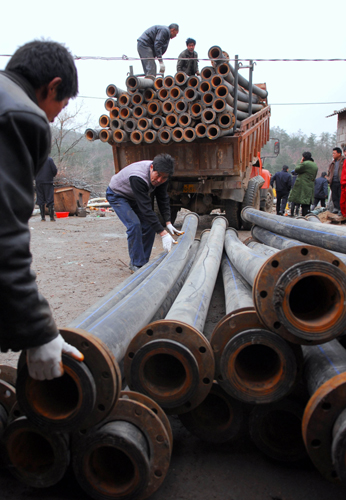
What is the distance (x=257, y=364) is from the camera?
75.4 inches

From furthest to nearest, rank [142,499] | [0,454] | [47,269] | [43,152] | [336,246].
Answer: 1. [47,269]
2. [336,246]
3. [0,454]
4. [142,499]
5. [43,152]

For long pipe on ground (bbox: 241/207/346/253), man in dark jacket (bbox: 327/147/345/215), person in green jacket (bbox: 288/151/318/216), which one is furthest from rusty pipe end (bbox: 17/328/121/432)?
man in dark jacket (bbox: 327/147/345/215)

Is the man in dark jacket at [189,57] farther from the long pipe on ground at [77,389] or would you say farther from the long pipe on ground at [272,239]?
the long pipe on ground at [77,389]

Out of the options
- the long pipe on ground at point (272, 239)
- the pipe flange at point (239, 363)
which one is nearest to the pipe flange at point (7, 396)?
the pipe flange at point (239, 363)

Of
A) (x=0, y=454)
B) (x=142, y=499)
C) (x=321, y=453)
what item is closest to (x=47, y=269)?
(x=0, y=454)

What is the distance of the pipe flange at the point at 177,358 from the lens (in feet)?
5.66

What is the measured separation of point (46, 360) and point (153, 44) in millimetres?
8011

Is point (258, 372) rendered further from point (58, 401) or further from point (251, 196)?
point (251, 196)

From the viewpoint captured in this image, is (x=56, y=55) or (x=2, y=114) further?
(x=56, y=55)

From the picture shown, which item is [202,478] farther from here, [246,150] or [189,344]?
[246,150]

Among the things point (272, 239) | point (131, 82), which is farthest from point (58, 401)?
point (131, 82)

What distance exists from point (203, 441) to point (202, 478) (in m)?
0.27

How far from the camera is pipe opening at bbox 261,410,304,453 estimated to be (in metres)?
1.85

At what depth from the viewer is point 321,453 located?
1448mm
